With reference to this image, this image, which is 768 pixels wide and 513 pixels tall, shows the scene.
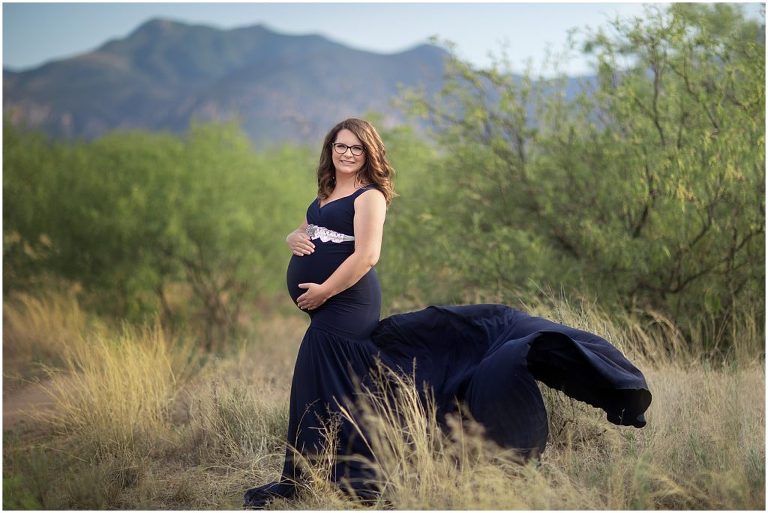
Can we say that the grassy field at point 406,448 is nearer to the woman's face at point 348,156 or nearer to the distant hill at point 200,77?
the woman's face at point 348,156

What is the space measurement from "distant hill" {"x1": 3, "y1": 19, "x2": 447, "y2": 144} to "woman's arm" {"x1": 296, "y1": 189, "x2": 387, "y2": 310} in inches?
2255

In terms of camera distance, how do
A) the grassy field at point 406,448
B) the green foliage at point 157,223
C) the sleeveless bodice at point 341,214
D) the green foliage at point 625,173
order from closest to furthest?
the grassy field at point 406,448 < the sleeveless bodice at point 341,214 < the green foliage at point 625,173 < the green foliage at point 157,223

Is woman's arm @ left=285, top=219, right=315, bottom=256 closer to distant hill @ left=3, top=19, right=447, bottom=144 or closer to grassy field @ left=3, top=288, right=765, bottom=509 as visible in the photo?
grassy field @ left=3, top=288, right=765, bottom=509

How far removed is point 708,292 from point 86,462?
537 centimetres

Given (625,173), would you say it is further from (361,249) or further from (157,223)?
(157,223)

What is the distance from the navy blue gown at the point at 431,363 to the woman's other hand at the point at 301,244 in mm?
38

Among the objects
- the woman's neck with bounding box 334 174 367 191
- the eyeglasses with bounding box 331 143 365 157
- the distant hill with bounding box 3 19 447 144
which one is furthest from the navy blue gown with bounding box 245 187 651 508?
the distant hill with bounding box 3 19 447 144

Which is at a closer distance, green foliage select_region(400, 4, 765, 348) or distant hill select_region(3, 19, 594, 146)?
green foliage select_region(400, 4, 765, 348)

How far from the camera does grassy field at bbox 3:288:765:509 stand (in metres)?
3.86

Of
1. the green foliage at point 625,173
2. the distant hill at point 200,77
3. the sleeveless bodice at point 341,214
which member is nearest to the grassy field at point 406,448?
the green foliage at point 625,173

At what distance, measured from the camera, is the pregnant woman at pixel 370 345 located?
4027 millimetres

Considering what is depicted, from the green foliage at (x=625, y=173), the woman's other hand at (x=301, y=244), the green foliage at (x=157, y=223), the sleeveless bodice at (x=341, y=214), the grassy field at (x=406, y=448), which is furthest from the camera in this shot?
the green foliage at (x=157, y=223)

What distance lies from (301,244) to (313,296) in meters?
0.33

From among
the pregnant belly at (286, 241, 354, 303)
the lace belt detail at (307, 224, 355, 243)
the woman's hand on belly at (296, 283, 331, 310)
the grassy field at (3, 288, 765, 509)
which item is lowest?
the grassy field at (3, 288, 765, 509)
